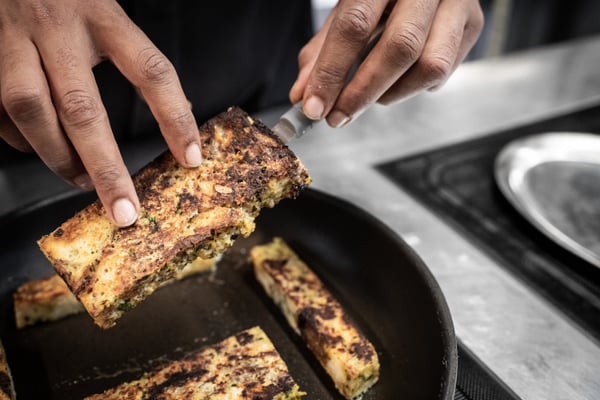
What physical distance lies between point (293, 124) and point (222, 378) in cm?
71

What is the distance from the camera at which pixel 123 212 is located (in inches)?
50.3

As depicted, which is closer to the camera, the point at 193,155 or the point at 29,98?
the point at 29,98

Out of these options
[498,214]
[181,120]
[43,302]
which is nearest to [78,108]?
[181,120]

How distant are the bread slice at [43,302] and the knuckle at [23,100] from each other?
56cm

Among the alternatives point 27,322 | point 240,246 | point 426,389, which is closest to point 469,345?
point 426,389

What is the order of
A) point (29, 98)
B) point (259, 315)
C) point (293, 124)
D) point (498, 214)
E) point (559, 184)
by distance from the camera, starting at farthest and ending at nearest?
point (559, 184)
point (498, 214)
point (259, 315)
point (293, 124)
point (29, 98)

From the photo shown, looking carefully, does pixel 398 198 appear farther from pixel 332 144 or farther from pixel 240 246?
pixel 240 246

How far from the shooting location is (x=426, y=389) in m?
1.30

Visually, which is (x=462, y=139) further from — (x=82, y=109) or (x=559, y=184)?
(x=82, y=109)

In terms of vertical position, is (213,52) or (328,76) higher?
(328,76)

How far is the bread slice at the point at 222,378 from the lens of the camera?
1350 millimetres

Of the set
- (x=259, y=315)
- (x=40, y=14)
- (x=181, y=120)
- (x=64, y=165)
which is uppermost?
(x=40, y=14)

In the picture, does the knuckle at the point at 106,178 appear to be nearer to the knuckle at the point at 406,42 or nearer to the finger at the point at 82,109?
the finger at the point at 82,109

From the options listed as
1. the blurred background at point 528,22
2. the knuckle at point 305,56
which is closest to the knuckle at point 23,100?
the knuckle at point 305,56
